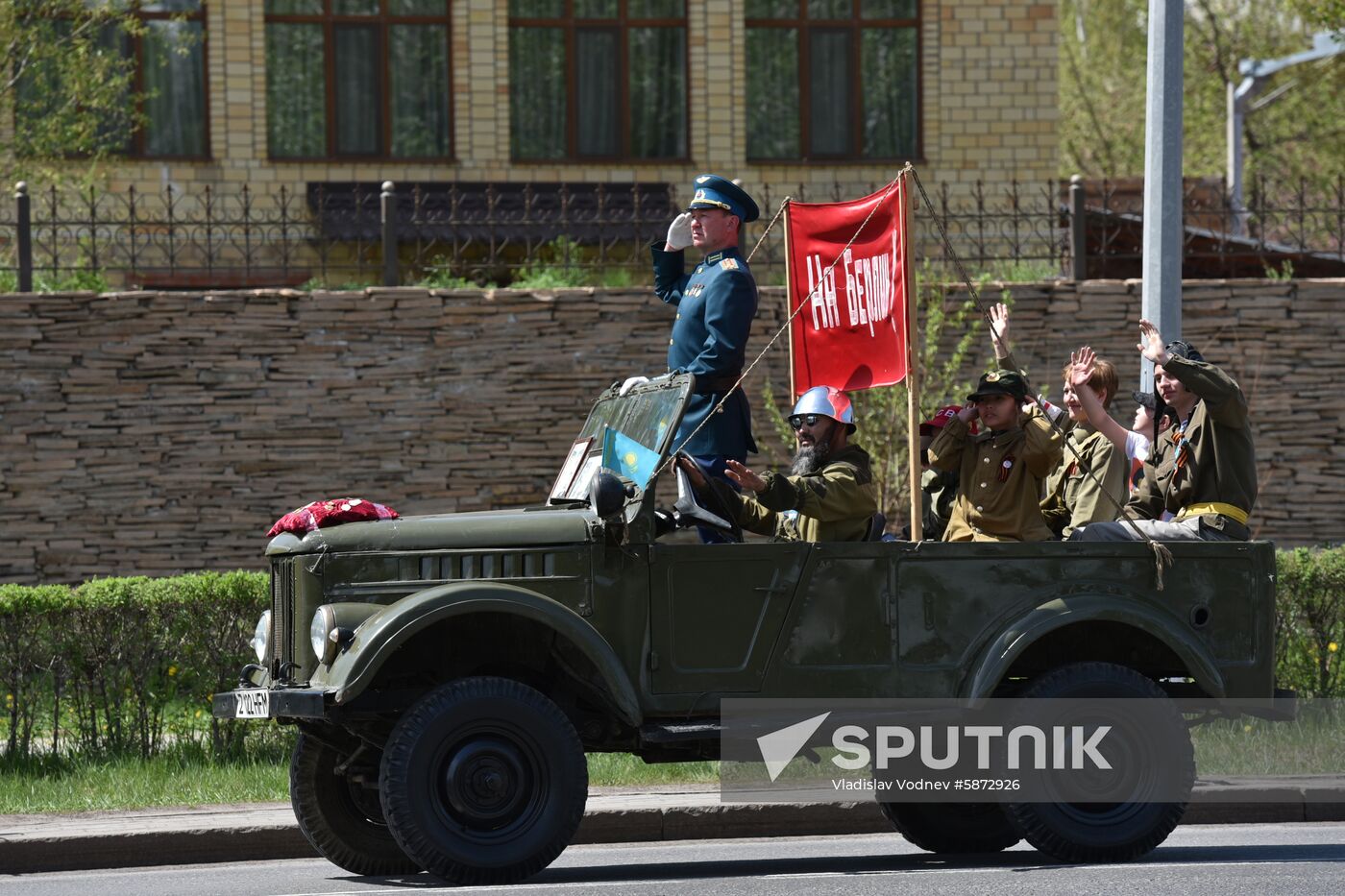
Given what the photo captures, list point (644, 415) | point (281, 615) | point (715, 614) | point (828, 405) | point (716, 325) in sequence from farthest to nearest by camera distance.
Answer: point (716, 325)
point (828, 405)
point (644, 415)
point (281, 615)
point (715, 614)

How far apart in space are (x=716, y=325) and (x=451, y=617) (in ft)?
6.97

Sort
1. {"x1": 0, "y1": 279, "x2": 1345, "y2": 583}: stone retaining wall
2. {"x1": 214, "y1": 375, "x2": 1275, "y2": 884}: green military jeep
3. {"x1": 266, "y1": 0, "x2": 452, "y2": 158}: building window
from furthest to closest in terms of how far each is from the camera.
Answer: {"x1": 266, "y1": 0, "x2": 452, "y2": 158}: building window → {"x1": 0, "y1": 279, "x2": 1345, "y2": 583}: stone retaining wall → {"x1": 214, "y1": 375, "x2": 1275, "y2": 884}: green military jeep

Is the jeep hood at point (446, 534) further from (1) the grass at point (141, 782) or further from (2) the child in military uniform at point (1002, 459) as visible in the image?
(1) the grass at point (141, 782)

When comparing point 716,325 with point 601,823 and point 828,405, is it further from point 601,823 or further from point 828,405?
point 601,823

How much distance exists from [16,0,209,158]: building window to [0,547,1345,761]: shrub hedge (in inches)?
401

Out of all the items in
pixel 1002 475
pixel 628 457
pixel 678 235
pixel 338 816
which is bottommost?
pixel 338 816

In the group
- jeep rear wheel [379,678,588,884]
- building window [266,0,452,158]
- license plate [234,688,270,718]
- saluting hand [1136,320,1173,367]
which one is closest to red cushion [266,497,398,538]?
license plate [234,688,270,718]

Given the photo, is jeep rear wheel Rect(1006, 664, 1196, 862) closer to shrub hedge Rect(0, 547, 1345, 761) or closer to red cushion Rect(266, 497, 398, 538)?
red cushion Rect(266, 497, 398, 538)

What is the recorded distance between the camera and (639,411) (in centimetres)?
846

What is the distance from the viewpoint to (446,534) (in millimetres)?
7832

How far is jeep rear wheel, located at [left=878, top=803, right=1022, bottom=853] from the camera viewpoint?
912cm

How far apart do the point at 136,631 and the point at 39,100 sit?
10266mm

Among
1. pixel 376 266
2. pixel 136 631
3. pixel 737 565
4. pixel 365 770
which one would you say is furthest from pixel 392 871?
pixel 376 266

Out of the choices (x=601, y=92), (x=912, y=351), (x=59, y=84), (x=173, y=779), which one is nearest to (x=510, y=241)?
(x=601, y=92)
